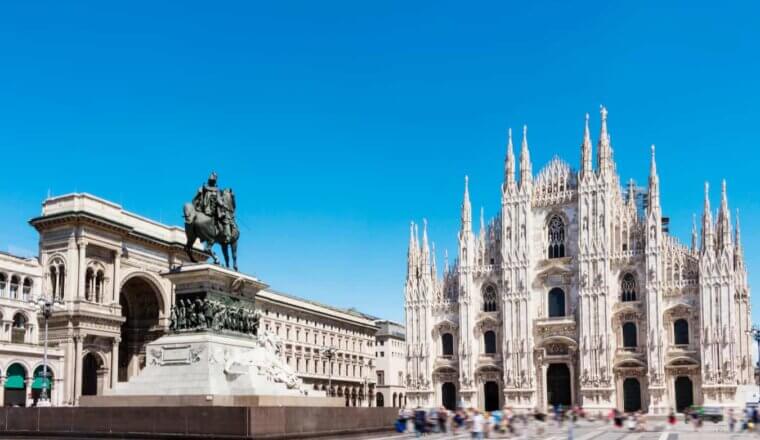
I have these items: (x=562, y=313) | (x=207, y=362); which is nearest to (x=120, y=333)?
(x=562, y=313)

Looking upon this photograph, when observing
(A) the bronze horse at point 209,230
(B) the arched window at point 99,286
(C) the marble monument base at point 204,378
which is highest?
(B) the arched window at point 99,286

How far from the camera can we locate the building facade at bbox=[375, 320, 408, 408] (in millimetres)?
104562

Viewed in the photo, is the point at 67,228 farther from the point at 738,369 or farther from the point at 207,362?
the point at 738,369

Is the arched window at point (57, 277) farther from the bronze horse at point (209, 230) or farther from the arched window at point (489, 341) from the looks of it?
the bronze horse at point (209, 230)

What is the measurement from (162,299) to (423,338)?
21.0 m

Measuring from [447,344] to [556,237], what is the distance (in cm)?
1221

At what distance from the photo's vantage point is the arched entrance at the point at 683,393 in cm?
6406

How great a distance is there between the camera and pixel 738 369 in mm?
62000

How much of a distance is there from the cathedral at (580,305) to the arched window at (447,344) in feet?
0.26

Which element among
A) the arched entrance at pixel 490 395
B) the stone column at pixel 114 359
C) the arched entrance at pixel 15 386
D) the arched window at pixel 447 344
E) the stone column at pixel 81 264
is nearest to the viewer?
the arched entrance at pixel 15 386

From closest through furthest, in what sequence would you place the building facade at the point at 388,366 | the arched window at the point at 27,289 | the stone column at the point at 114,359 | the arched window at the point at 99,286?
1. the arched window at the point at 27,289
2. the arched window at the point at 99,286
3. the stone column at the point at 114,359
4. the building facade at the point at 388,366

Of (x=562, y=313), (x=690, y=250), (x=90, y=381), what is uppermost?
(x=690, y=250)

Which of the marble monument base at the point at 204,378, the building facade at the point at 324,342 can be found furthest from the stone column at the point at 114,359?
the marble monument base at the point at 204,378

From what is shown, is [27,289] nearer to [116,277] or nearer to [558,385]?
[116,277]
